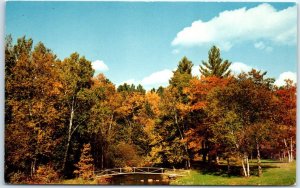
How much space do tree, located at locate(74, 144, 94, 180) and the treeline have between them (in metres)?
0.02

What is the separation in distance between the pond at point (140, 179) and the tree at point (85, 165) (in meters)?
0.49

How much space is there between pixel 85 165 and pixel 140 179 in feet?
3.73

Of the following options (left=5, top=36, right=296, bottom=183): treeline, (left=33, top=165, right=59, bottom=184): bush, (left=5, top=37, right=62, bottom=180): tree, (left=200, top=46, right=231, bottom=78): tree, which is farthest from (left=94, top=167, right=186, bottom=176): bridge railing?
(left=200, top=46, right=231, bottom=78): tree

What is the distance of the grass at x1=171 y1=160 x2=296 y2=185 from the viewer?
29.1ft

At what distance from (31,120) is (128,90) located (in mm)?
1994

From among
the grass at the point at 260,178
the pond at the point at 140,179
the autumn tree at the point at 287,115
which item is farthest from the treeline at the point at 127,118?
the pond at the point at 140,179

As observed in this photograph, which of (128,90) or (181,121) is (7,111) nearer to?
(128,90)

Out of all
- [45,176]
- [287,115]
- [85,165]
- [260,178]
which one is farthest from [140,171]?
[287,115]

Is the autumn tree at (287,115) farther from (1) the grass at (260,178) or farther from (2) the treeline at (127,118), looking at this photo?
(1) the grass at (260,178)

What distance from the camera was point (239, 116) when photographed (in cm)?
927

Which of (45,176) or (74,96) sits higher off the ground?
(74,96)

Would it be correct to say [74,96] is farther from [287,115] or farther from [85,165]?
[287,115]

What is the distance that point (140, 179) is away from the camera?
9031 mm

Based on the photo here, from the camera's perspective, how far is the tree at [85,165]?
919cm
